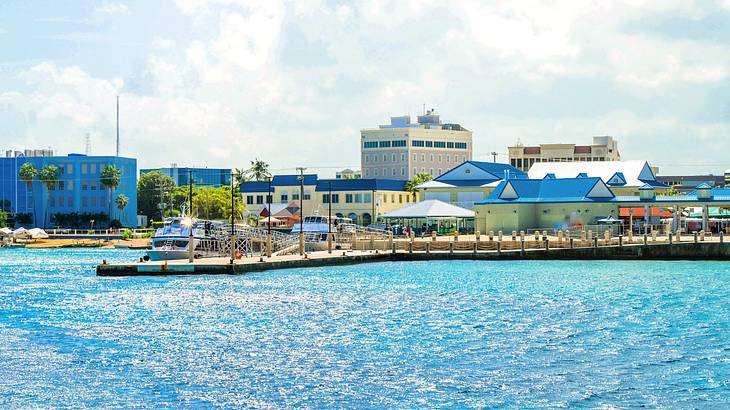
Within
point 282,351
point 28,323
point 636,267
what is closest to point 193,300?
point 28,323

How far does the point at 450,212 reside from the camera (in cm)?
12144

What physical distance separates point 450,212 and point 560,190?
11.3 meters

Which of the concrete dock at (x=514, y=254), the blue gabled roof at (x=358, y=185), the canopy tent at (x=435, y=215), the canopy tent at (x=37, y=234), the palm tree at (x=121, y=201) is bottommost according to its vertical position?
the concrete dock at (x=514, y=254)

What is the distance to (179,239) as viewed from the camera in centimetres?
9169

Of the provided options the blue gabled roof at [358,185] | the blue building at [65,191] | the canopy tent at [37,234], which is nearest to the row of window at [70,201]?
A: the blue building at [65,191]

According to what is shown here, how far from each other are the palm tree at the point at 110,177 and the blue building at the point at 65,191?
43.4 inches

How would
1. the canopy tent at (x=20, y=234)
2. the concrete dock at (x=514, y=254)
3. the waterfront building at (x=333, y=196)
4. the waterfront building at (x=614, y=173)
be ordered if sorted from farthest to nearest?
1. the waterfront building at (x=333, y=196)
2. the canopy tent at (x=20, y=234)
3. the waterfront building at (x=614, y=173)
4. the concrete dock at (x=514, y=254)

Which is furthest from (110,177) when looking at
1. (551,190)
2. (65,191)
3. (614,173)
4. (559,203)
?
(559,203)

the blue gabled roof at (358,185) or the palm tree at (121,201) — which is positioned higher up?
the blue gabled roof at (358,185)

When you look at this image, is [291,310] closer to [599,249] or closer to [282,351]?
[282,351]

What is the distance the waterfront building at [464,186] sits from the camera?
466ft

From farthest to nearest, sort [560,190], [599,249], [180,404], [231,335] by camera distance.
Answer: [560,190] < [599,249] < [231,335] < [180,404]

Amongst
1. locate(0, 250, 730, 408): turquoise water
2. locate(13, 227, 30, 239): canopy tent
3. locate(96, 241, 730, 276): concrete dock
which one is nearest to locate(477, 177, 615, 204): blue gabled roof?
locate(96, 241, 730, 276): concrete dock

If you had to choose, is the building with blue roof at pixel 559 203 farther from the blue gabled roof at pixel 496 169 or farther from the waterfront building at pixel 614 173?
Result: the blue gabled roof at pixel 496 169
